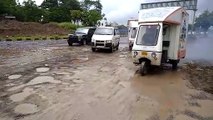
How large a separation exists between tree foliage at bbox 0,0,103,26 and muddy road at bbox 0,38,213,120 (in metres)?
47.9

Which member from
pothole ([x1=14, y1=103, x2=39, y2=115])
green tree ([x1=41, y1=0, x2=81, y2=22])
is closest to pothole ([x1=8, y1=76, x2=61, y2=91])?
pothole ([x1=14, y1=103, x2=39, y2=115])

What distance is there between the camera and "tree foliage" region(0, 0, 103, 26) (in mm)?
60075

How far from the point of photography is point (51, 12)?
235 feet

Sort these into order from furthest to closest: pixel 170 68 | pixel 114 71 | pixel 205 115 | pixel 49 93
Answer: pixel 170 68, pixel 114 71, pixel 49 93, pixel 205 115

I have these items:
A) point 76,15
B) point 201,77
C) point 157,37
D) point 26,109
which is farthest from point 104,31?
point 76,15

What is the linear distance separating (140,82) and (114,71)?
7.75 feet

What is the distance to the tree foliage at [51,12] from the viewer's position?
60075mm

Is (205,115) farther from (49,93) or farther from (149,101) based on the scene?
(49,93)

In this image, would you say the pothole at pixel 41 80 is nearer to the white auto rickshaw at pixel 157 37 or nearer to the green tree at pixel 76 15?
the white auto rickshaw at pixel 157 37

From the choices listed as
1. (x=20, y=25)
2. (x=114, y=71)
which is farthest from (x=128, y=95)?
(x=20, y=25)

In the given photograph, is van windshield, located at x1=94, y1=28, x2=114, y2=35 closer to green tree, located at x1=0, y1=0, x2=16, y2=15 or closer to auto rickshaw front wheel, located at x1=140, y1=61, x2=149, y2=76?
auto rickshaw front wheel, located at x1=140, y1=61, x2=149, y2=76

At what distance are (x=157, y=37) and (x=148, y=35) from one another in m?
0.46

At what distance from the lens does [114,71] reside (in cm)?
1281

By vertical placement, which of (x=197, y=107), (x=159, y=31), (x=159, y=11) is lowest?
(x=197, y=107)
